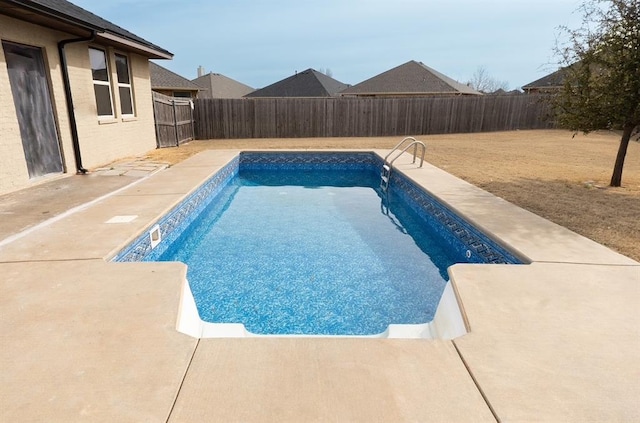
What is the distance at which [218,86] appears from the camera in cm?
3050

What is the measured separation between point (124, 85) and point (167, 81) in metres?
14.8

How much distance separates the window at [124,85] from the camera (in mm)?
9430

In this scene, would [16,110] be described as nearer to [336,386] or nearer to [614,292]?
[336,386]

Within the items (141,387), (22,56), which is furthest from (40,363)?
(22,56)

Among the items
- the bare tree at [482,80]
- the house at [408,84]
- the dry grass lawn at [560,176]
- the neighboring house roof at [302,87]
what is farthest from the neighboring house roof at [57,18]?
the bare tree at [482,80]

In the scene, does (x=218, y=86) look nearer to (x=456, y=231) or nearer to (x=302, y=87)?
(x=302, y=87)

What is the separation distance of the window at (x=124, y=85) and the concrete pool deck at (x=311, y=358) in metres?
7.55

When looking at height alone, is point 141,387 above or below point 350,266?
above

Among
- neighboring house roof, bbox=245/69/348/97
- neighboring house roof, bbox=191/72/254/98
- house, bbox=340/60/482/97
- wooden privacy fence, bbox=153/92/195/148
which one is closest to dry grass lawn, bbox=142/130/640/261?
wooden privacy fence, bbox=153/92/195/148

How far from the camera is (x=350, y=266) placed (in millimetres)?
4621

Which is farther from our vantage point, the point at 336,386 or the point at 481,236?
the point at 481,236

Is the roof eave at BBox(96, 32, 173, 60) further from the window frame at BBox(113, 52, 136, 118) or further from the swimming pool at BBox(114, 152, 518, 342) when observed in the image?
the swimming pool at BBox(114, 152, 518, 342)

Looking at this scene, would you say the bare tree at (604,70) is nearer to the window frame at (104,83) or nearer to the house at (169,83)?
the window frame at (104,83)

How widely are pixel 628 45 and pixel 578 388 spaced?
21.4 feet
